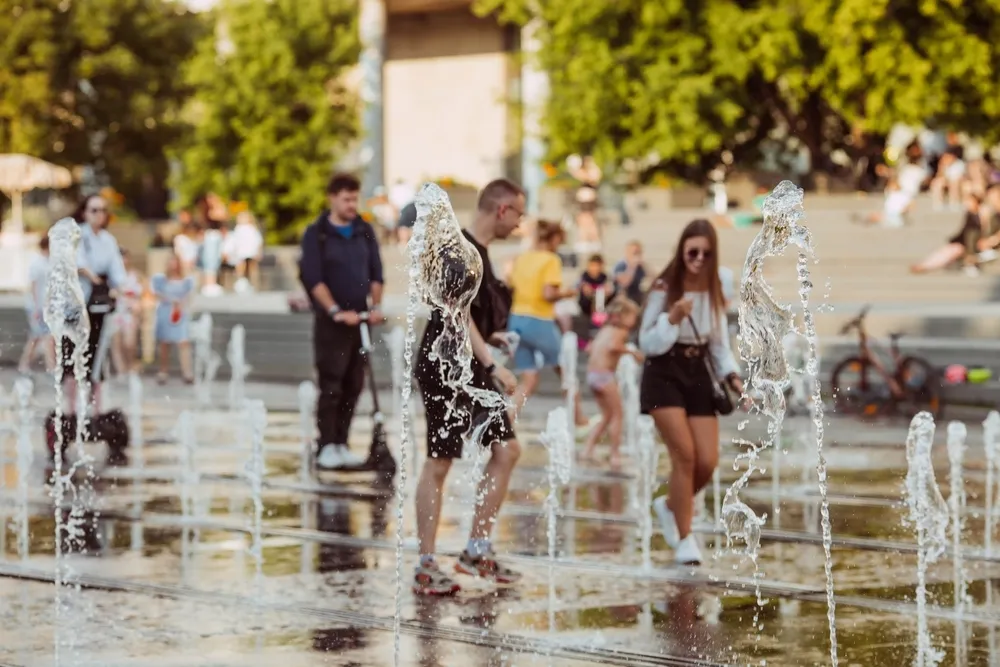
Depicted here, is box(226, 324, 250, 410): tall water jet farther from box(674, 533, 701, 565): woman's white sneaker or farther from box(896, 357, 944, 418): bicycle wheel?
box(674, 533, 701, 565): woman's white sneaker

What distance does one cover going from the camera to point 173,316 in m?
22.4

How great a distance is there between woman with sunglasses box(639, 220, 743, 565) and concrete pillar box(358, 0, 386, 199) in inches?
1426

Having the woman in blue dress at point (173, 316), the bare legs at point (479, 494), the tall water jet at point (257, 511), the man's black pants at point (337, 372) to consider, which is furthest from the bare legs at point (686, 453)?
the woman in blue dress at point (173, 316)

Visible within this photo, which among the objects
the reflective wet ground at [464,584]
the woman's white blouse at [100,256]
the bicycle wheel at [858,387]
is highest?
the woman's white blouse at [100,256]

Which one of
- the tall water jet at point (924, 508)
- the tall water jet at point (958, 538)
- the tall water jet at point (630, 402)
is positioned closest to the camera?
the tall water jet at point (958, 538)

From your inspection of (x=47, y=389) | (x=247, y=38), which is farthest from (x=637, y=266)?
(x=247, y=38)

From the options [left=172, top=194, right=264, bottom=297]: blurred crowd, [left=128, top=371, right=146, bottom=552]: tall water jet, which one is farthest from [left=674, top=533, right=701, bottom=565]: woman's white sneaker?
[left=172, top=194, right=264, bottom=297]: blurred crowd

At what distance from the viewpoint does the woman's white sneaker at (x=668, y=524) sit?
381 inches

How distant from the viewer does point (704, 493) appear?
12414 millimetres

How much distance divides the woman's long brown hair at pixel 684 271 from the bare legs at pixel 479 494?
1163mm

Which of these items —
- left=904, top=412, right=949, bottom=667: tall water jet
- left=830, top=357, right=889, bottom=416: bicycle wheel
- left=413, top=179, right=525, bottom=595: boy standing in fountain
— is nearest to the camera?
left=413, top=179, right=525, bottom=595: boy standing in fountain

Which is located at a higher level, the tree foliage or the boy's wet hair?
the tree foliage

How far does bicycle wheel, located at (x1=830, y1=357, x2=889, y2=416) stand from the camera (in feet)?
59.3

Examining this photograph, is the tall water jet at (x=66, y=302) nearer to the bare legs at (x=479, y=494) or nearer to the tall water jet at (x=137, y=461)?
the tall water jet at (x=137, y=461)
